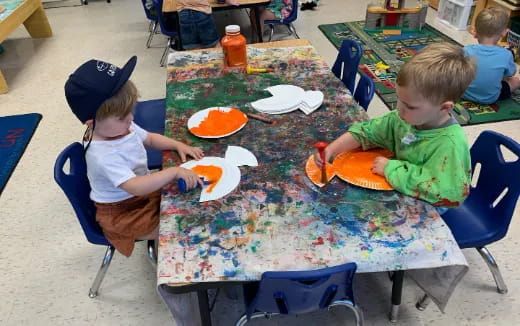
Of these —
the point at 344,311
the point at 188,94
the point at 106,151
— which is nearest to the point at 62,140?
the point at 188,94

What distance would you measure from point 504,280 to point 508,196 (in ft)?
1.80

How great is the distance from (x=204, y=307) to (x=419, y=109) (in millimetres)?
846

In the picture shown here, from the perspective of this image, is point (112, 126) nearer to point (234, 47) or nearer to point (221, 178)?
point (221, 178)

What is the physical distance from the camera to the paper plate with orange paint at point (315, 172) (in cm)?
121

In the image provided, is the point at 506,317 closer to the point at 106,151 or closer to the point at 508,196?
the point at 508,196

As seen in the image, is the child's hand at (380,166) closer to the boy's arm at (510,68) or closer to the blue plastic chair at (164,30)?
the boy's arm at (510,68)

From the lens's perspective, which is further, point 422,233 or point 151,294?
point 151,294

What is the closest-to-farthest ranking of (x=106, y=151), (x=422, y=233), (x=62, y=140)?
(x=422, y=233) → (x=106, y=151) → (x=62, y=140)

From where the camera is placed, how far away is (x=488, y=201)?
1.46 meters

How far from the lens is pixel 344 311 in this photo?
1.59 m

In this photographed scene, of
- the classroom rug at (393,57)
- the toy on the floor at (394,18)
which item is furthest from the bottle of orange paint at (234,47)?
the toy on the floor at (394,18)

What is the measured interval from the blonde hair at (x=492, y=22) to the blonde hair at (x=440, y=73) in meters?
1.76

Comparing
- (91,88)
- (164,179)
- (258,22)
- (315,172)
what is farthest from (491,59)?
(91,88)

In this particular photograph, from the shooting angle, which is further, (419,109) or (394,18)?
(394,18)
